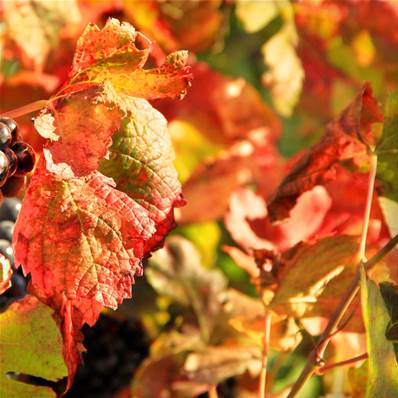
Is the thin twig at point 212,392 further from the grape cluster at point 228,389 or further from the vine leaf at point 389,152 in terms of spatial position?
the vine leaf at point 389,152

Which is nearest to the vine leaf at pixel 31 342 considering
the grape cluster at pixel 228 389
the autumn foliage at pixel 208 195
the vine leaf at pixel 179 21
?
the autumn foliage at pixel 208 195

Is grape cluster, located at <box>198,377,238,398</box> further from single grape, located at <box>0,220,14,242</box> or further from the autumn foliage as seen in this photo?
single grape, located at <box>0,220,14,242</box>

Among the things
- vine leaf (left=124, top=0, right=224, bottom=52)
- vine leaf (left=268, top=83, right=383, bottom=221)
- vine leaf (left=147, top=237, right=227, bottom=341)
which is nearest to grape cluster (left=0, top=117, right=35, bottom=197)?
vine leaf (left=268, top=83, right=383, bottom=221)

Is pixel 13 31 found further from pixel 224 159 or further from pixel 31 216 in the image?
pixel 31 216

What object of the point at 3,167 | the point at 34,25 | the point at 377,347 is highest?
the point at 34,25

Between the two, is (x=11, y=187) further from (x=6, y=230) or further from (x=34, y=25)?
(x=34, y=25)

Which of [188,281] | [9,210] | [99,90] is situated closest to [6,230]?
[9,210]

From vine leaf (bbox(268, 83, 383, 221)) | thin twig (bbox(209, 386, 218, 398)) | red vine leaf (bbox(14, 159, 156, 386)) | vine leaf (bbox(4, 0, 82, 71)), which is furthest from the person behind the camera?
vine leaf (bbox(4, 0, 82, 71))
